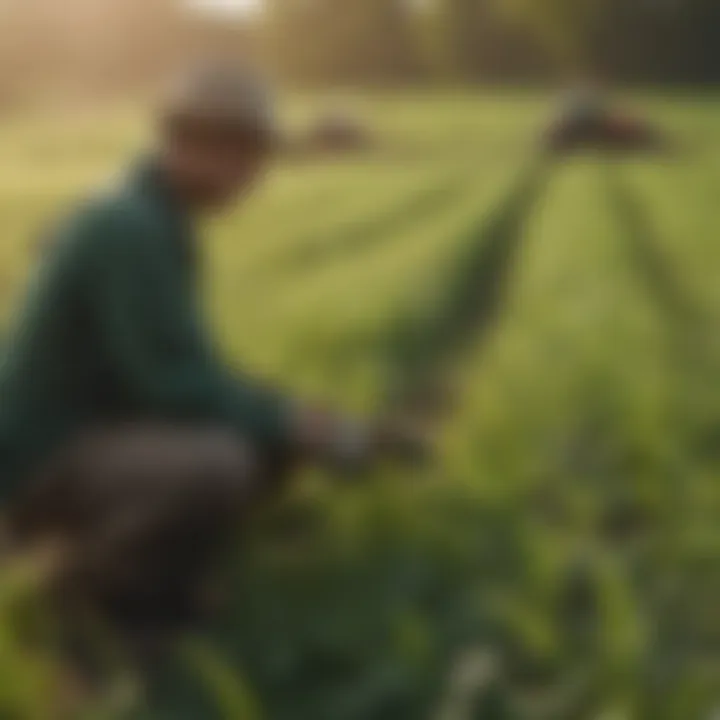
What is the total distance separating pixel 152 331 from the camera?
147cm

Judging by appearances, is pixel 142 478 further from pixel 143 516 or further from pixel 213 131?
pixel 213 131

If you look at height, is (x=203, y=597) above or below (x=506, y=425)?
below

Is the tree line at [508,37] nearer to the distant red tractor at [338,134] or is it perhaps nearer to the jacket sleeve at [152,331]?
the distant red tractor at [338,134]

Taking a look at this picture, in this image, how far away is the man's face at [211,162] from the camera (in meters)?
1.46

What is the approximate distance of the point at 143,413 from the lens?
148 centimetres

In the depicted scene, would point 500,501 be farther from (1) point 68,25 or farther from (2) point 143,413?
(1) point 68,25

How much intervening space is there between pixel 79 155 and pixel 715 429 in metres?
0.58

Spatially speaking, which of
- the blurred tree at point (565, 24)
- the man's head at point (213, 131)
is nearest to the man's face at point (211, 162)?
the man's head at point (213, 131)

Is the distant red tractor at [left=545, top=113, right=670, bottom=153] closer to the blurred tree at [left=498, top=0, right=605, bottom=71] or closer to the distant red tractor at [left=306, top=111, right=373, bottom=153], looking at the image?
the blurred tree at [left=498, top=0, right=605, bottom=71]

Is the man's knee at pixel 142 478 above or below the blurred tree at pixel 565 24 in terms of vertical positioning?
below

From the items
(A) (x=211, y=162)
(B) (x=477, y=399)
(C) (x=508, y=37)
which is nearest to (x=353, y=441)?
(B) (x=477, y=399)

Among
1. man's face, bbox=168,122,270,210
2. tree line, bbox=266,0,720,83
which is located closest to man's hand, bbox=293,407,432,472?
man's face, bbox=168,122,270,210

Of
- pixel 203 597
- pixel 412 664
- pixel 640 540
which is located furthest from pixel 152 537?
pixel 640 540

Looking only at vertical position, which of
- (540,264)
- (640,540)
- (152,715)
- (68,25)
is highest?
(68,25)
